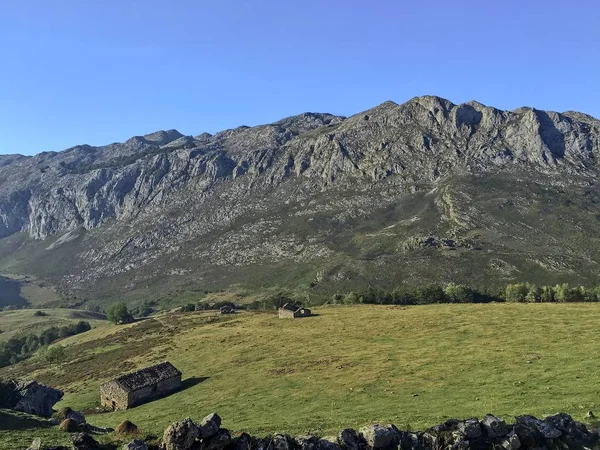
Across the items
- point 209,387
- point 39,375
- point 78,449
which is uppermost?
point 78,449

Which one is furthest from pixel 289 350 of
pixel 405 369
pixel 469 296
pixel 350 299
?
pixel 469 296

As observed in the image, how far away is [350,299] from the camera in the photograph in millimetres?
127500

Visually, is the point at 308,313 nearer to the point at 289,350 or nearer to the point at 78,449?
the point at 289,350

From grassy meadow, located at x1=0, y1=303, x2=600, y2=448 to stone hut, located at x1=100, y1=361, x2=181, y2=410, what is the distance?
183 centimetres

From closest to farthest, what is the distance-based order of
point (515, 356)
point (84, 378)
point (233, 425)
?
point (233, 425)
point (515, 356)
point (84, 378)

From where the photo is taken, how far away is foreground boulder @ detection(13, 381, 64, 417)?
1789 inches

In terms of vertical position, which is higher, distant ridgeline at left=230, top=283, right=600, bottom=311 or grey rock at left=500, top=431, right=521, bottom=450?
grey rock at left=500, top=431, right=521, bottom=450

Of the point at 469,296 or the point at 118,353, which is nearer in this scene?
the point at 118,353

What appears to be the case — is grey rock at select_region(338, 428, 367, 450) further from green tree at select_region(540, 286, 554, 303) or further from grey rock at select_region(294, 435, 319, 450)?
green tree at select_region(540, 286, 554, 303)

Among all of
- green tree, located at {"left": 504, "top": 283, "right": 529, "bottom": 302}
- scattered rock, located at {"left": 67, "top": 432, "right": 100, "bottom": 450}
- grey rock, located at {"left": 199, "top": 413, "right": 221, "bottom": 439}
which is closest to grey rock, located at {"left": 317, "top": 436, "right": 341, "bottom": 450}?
grey rock, located at {"left": 199, "top": 413, "right": 221, "bottom": 439}

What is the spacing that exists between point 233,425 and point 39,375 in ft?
210

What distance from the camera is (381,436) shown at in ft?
63.6

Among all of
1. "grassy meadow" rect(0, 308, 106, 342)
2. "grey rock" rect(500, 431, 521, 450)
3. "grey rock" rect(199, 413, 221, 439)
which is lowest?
"grassy meadow" rect(0, 308, 106, 342)

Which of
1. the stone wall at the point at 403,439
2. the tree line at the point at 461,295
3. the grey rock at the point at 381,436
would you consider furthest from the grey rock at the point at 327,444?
the tree line at the point at 461,295
